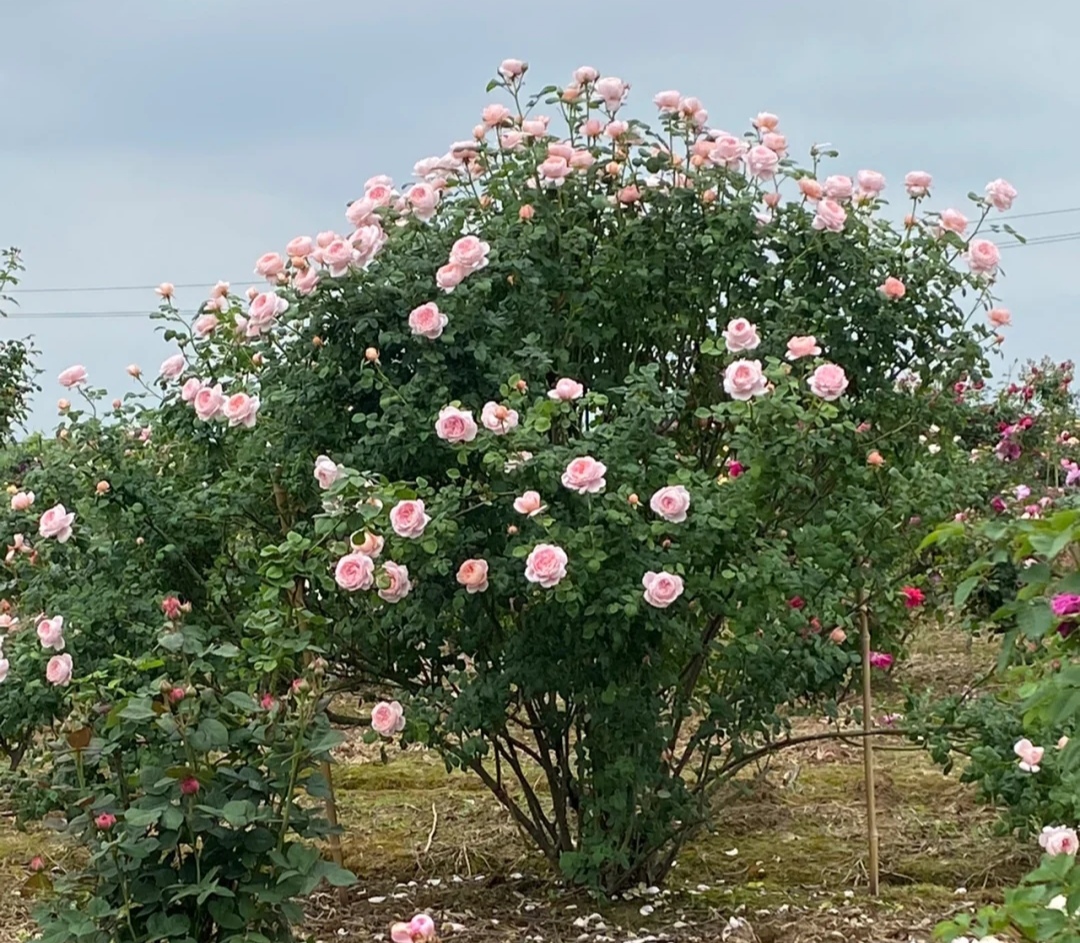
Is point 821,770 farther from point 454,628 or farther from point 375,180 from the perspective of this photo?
point 375,180

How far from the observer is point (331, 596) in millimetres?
3518

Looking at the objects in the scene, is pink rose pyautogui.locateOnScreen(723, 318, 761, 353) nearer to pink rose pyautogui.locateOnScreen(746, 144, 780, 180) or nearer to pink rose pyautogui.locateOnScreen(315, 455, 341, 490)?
pink rose pyautogui.locateOnScreen(746, 144, 780, 180)

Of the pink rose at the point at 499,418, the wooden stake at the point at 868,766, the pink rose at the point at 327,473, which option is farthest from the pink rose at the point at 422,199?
the wooden stake at the point at 868,766

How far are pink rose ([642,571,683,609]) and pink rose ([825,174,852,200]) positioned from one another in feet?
3.73

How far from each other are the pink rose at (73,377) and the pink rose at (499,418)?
139 cm

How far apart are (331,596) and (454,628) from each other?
0.34 meters

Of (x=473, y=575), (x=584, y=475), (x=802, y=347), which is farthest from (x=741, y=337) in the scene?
(x=473, y=575)

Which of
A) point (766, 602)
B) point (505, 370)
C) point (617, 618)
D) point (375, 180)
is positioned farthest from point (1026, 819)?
point (375, 180)

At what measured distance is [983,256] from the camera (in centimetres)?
354

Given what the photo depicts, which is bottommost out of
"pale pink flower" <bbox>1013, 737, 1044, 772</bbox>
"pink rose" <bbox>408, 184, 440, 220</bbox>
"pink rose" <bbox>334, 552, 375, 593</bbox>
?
"pale pink flower" <bbox>1013, 737, 1044, 772</bbox>

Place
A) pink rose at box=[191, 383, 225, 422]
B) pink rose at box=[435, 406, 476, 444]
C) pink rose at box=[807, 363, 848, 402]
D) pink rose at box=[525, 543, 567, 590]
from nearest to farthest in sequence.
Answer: pink rose at box=[525, 543, 567, 590], pink rose at box=[435, 406, 476, 444], pink rose at box=[807, 363, 848, 402], pink rose at box=[191, 383, 225, 422]

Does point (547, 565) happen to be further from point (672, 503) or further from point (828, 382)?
point (828, 382)

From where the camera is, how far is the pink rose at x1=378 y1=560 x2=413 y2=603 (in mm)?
2916

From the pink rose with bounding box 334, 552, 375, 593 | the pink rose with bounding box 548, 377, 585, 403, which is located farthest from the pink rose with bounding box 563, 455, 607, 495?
the pink rose with bounding box 334, 552, 375, 593
